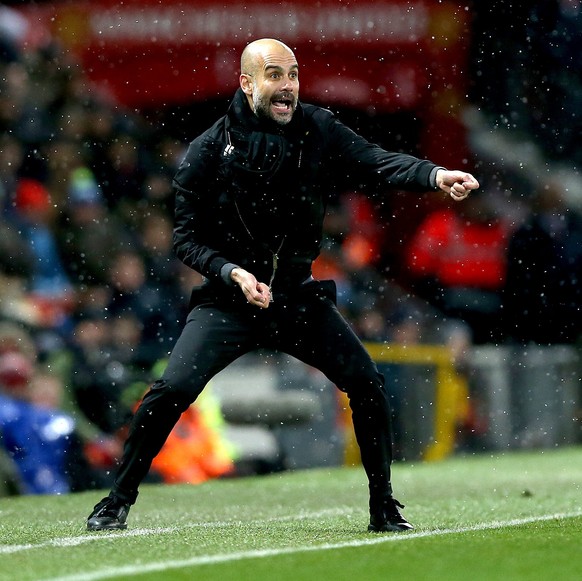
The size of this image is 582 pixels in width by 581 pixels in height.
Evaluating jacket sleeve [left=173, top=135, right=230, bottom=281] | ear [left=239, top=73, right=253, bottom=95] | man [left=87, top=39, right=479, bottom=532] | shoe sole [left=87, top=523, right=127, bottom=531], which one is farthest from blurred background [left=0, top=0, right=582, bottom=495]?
ear [left=239, top=73, right=253, bottom=95]

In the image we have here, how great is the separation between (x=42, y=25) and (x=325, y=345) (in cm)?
1056

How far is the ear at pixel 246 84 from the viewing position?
707 centimetres

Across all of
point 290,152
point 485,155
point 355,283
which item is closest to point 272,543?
point 290,152

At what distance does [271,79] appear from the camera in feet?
22.9

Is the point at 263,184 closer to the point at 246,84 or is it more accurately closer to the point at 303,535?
the point at 246,84

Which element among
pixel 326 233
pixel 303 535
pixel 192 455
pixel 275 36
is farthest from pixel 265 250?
pixel 275 36

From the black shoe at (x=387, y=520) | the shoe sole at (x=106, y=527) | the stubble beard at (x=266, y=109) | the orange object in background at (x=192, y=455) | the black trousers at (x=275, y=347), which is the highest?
the stubble beard at (x=266, y=109)

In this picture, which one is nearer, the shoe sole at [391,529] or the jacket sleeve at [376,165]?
the jacket sleeve at [376,165]

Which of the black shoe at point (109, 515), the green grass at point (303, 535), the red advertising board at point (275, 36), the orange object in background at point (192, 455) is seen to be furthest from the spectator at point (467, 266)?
the black shoe at point (109, 515)

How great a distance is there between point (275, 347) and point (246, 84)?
117 centimetres

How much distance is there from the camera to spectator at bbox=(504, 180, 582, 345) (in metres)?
15.7

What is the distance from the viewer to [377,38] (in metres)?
17.2

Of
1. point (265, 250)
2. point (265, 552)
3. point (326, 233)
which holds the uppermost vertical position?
point (265, 250)

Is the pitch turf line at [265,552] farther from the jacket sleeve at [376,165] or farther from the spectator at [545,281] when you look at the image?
the spectator at [545,281]
